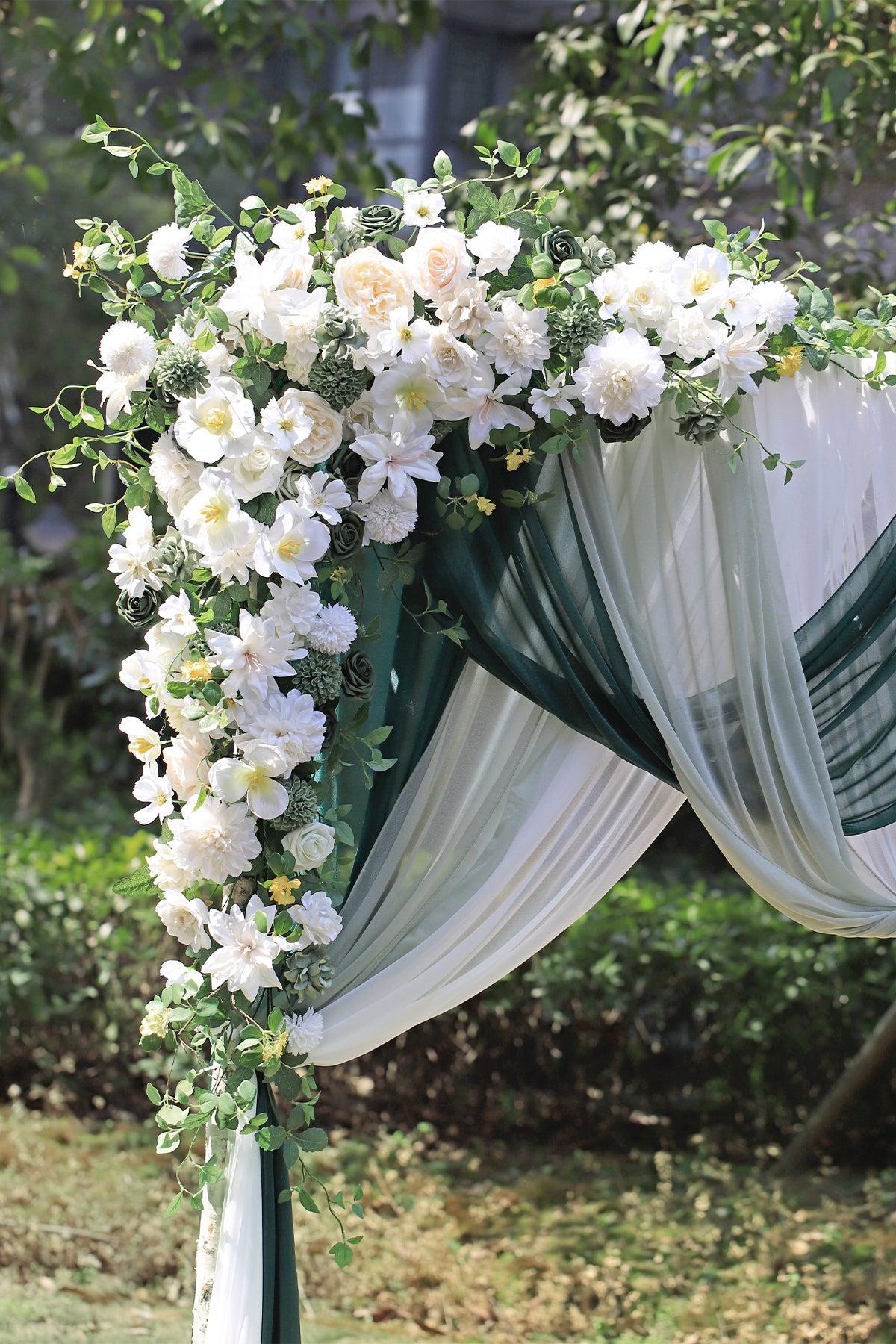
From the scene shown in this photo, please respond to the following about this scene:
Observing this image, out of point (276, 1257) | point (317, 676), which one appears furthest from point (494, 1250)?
point (317, 676)

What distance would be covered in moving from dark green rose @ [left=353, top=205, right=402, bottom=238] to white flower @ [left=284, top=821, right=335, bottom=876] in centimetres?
95

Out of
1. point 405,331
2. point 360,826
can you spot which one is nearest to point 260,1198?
point 360,826

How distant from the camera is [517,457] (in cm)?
223

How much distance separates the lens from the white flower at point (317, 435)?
7.03 ft

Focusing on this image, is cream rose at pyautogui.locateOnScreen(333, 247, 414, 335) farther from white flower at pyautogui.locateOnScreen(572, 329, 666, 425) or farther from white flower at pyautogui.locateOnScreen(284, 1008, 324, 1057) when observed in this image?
white flower at pyautogui.locateOnScreen(284, 1008, 324, 1057)

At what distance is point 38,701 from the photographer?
23.7ft

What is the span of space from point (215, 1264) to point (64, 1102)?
2932mm

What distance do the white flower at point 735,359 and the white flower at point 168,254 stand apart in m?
0.84

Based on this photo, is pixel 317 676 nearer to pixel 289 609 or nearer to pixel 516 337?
pixel 289 609

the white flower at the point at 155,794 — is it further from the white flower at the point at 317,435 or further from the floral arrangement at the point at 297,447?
the white flower at the point at 317,435

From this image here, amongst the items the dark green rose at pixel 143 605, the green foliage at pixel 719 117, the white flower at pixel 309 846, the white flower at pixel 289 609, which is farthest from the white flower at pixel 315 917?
the green foliage at pixel 719 117

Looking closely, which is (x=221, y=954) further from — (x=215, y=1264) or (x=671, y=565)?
(x=671, y=565)

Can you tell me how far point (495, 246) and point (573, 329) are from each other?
179 millimetres

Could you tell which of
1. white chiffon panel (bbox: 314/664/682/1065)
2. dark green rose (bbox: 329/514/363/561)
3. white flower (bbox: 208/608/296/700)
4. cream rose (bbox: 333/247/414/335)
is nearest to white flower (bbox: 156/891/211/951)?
white chiffon panel (bbox: 314/664/682/1065)
